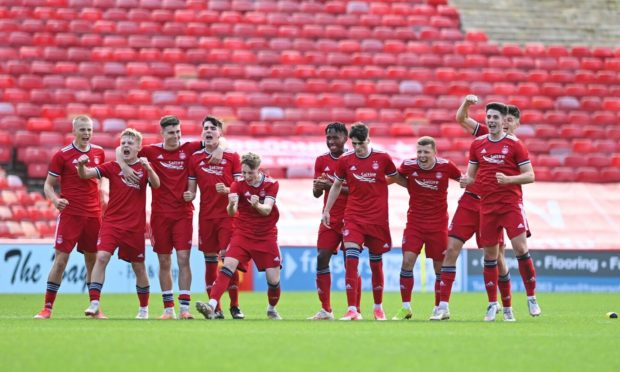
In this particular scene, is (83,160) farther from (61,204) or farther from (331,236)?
(331,236)

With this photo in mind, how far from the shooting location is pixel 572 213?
2411 cm

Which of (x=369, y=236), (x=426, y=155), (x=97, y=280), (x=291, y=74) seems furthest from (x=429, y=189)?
(x=291, y=74)

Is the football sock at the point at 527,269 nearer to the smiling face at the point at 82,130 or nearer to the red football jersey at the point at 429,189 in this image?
the red football jersey at the point at 429,189

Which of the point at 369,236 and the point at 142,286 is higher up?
the point at 369,236

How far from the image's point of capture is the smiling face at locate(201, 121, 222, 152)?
41.2 ft

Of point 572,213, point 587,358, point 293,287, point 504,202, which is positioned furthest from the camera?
point 572,213

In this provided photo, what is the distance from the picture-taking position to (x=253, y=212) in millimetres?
12367

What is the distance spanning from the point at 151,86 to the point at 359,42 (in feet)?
16.8

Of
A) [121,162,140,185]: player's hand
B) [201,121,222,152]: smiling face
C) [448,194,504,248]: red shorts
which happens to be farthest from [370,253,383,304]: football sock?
[121,162,140,185]: player's hand

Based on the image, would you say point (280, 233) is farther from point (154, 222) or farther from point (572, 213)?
point (154, 222)

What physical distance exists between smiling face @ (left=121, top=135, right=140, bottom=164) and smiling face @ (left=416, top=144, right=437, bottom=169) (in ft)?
9.72

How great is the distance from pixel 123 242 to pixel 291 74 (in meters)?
14.5

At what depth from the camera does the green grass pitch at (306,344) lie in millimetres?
7590

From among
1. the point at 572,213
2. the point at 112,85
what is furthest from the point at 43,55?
the point at 572,213
